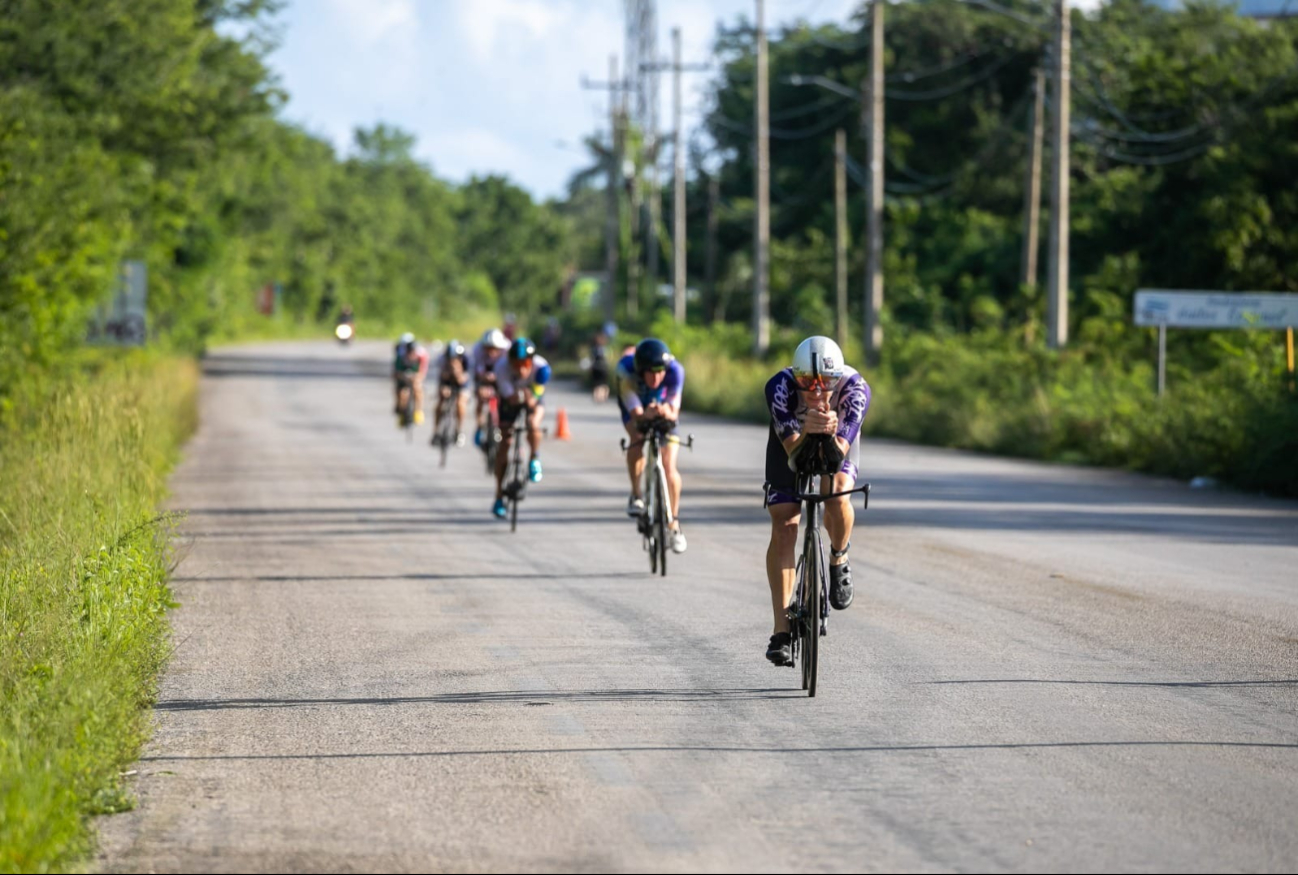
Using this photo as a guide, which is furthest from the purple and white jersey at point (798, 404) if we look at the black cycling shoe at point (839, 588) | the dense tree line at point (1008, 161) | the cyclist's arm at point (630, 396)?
the dense tree line at point (1008, 161)

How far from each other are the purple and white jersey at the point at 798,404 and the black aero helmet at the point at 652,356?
4.52 m

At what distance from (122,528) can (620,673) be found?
A: 3736mm

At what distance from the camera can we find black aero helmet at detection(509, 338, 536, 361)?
17625 mm

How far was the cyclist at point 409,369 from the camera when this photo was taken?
3038cm

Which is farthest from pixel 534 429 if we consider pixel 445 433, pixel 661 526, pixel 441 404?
pixel 441 404

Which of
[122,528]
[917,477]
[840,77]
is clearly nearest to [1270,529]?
[917,477]

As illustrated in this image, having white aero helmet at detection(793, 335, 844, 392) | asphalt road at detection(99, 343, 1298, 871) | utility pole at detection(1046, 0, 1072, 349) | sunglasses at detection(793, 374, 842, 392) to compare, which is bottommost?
asphalt road at detection(99, 343, 1298, 871)

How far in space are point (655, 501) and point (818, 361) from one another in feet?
18.2

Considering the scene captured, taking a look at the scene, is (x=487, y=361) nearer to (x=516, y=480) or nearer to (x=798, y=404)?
(x=516, y=480)

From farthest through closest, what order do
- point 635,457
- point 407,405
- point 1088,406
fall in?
point 407,405, point 1088,406, point 635,457

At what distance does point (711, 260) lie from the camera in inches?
2724

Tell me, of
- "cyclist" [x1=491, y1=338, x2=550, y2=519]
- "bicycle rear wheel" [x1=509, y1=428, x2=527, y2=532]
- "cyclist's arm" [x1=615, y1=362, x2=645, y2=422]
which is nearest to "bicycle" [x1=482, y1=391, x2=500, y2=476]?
"cyclist" [x1=491, y1=338, x2=550, y2=519]

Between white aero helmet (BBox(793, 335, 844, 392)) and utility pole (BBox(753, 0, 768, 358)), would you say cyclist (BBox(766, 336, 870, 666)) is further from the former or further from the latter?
utility pole (BBox(753, 0, 768, 358))

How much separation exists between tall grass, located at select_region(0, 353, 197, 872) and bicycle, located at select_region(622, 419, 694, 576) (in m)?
3.66
